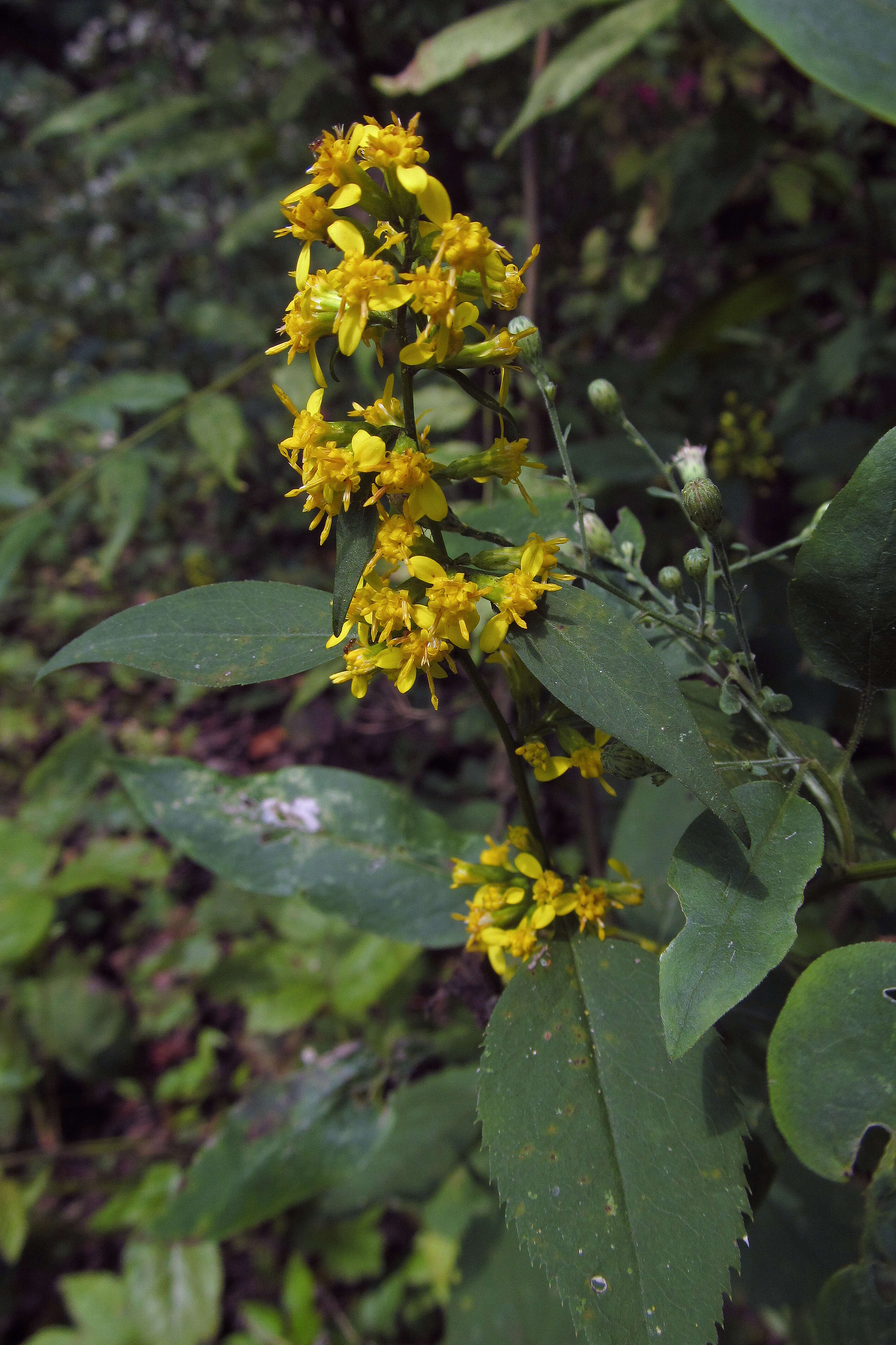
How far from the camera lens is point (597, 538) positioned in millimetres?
963

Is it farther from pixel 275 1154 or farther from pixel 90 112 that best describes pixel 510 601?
pixel 90 112

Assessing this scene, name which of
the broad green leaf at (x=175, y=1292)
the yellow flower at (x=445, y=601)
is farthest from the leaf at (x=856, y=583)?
the broad green leaf at (x=175, y=1292)

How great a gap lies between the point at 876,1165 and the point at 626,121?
3224mm

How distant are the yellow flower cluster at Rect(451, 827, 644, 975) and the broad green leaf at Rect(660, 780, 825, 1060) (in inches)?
9.4

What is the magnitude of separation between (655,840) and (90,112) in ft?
9.12

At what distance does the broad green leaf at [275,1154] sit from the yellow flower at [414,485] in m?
1.39

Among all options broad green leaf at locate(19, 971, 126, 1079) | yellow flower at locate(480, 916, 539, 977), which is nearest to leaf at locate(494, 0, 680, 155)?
yellow flower at locate(480, 916, 539, 977)

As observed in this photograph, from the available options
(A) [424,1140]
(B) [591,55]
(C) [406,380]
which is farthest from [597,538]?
(A) [424,1140]

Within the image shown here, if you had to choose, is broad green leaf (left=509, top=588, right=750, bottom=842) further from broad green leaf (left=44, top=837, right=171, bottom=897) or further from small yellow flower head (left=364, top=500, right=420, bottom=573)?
broad green leaf (left=44, top=837, right=171, bottom=897)

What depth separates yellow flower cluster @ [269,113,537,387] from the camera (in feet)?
2.30

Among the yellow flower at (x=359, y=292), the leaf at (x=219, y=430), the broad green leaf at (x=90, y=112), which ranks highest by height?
the broad green leaf at (x=90, y=112)

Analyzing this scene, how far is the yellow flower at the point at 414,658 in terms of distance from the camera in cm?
75

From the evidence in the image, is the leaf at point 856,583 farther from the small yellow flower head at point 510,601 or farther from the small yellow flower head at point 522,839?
the small yellow flower head at point 522,839

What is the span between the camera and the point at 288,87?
2.35 m
